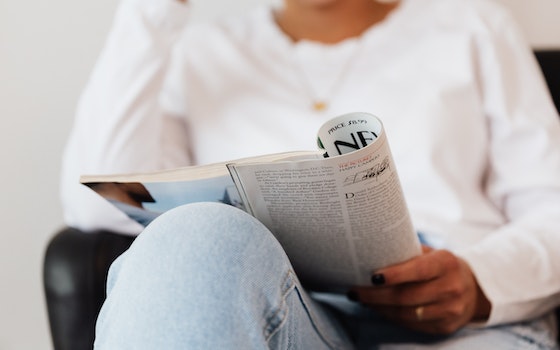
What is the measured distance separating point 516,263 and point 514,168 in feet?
0.64

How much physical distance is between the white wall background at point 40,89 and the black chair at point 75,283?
1.21 feet

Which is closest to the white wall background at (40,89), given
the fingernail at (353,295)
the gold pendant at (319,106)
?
the gold pendant at (319,106)

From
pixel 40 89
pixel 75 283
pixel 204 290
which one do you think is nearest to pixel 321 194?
pixel 204 290

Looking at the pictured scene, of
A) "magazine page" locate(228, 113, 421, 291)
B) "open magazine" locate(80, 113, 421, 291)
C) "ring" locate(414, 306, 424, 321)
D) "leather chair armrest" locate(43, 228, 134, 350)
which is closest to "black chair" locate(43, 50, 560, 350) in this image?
"leather chair armrest" locate(43, 228, 134, 350)

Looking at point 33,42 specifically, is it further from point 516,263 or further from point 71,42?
point 516,263

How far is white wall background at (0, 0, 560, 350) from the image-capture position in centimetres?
113

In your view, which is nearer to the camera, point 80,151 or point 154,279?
point 154,279

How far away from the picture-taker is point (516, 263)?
802mm

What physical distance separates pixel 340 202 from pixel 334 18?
1.94 feet

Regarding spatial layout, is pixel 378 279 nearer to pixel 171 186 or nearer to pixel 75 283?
pixel 171 186

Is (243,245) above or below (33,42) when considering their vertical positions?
below

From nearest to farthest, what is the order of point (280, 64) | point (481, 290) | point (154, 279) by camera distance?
point (154, 279) < point (481, 290) < point (280, 64)

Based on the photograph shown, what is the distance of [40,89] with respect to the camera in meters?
1.16

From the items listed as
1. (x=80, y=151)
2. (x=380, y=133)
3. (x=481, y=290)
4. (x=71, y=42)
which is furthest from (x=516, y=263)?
(x=71, y=42)
